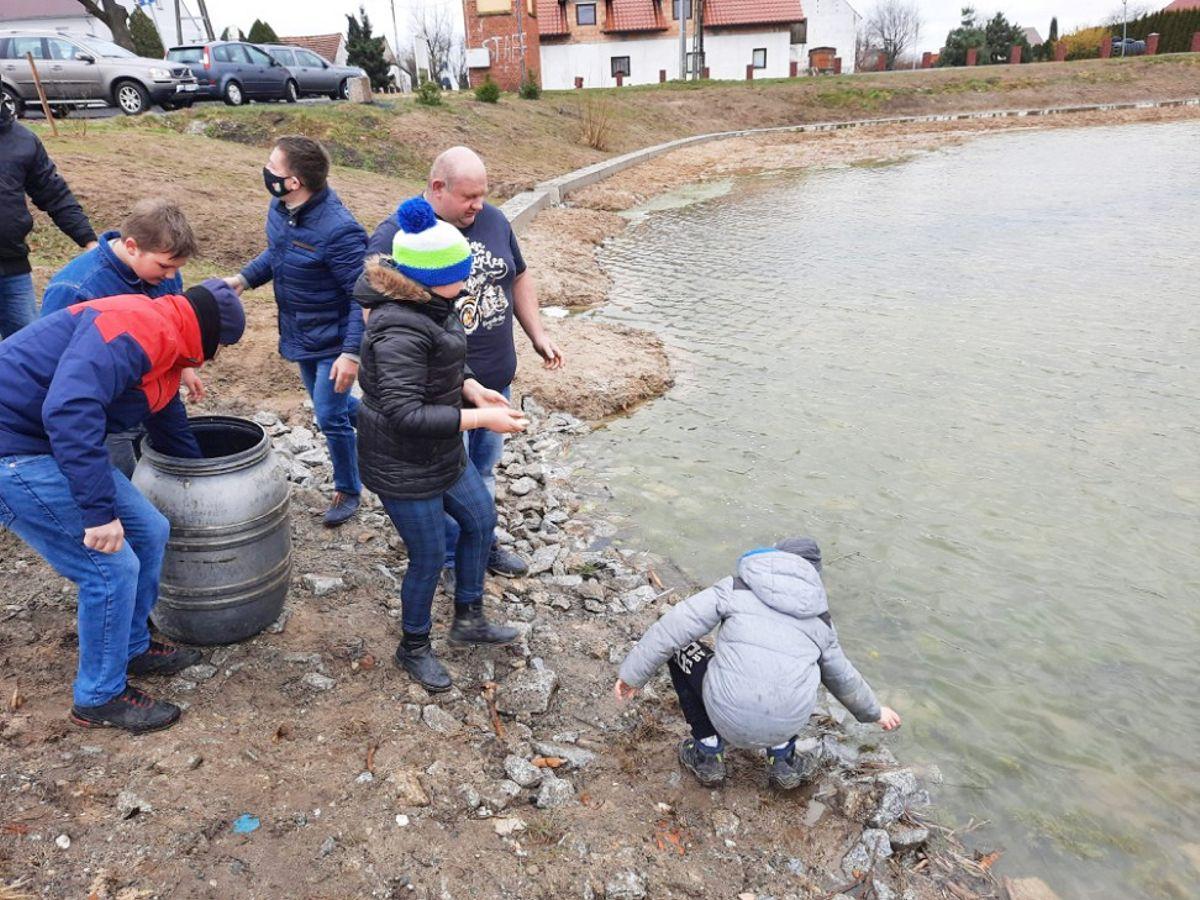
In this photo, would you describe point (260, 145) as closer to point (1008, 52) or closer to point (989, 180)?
point (989, 180)

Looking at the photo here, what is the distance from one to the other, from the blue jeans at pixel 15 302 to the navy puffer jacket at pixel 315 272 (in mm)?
1729

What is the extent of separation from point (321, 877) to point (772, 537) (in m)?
3.71

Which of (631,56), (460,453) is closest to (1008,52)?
(631,56)

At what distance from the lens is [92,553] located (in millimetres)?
2975

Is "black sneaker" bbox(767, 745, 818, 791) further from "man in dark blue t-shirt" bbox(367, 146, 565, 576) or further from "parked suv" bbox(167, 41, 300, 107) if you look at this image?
"parked suv" bbox(167, 41, 300, 107)

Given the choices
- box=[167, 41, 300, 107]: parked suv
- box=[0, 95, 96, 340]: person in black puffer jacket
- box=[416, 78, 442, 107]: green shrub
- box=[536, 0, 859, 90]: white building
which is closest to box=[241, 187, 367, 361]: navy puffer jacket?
box=[0, 95, 96, 340]: person in black puffer jacket

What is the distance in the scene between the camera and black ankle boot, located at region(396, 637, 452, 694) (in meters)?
3.67

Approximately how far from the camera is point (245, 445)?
396cm

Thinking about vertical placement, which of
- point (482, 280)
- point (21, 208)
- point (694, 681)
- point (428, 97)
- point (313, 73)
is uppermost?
point (313, 73)

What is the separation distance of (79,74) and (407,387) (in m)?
19.3

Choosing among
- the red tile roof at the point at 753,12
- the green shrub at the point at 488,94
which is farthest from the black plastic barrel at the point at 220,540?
the red tile roof at the point at 753,12

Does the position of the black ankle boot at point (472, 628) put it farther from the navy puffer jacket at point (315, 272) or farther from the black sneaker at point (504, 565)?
the navy puffer jacket at point (315, 272)

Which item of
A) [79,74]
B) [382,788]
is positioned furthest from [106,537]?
[79,74]

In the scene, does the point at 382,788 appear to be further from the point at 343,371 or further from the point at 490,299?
the point at 490,299
